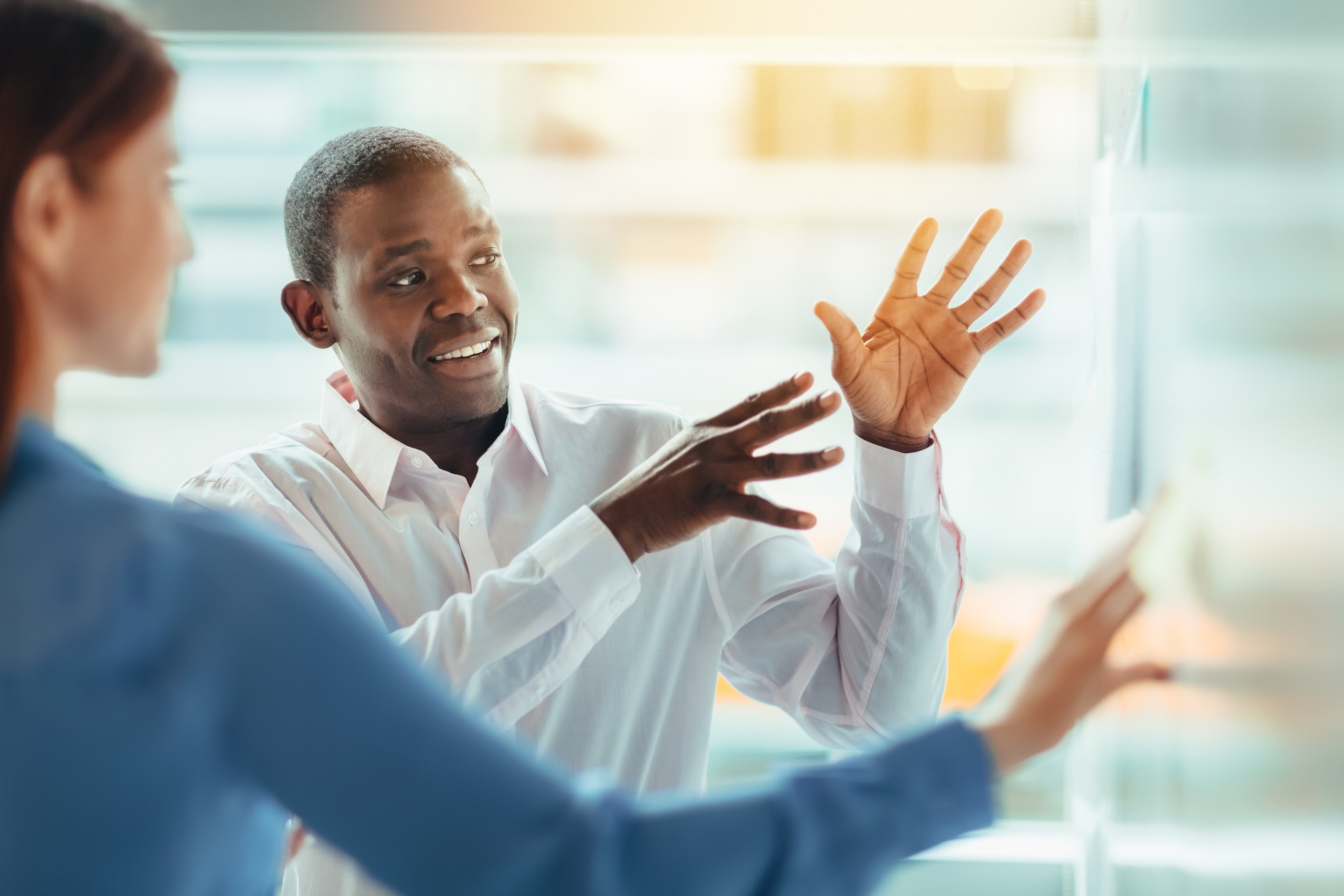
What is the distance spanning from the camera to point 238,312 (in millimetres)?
2227

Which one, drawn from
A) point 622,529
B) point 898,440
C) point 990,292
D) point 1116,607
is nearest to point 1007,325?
point 990,292

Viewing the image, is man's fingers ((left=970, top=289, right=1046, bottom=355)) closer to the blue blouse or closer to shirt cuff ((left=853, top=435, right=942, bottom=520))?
shirt cuff ((left=853, top=435, right=942, bottom=520))

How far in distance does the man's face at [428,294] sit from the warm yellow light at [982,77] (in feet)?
3.29

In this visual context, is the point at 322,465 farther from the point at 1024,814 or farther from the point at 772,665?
the point at 1024,814

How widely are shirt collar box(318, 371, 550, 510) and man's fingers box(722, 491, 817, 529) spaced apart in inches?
19.1

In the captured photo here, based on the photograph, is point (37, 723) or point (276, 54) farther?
point (276, 54)

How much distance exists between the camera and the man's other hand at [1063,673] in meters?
0.65

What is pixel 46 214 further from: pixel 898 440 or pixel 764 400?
pixel 898 440

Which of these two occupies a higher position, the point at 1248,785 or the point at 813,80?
the point at 813,80

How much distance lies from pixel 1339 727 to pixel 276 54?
182 centimetres

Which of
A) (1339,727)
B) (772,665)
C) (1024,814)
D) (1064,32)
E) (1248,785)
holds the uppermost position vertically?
(1064,32)

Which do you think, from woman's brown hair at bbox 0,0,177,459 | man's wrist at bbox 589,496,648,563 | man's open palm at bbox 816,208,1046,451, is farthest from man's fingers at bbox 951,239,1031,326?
woman's brown hair at bbox 0,0,177,459

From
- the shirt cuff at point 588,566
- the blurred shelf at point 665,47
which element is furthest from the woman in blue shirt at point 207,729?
the blurred shelf at point 665,47

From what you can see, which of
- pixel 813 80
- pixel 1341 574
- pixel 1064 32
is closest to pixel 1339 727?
pixel 1341 574
